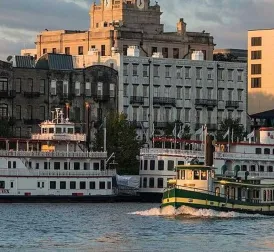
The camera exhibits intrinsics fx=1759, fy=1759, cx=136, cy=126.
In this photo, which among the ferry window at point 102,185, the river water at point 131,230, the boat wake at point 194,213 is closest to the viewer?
the river water at point 131,230

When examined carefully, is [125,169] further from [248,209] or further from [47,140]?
[248,209]

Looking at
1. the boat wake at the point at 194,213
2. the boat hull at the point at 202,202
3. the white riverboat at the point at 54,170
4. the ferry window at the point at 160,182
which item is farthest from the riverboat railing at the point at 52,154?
the boat hull at the point at 202,202

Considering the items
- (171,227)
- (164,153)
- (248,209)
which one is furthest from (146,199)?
(171,227)

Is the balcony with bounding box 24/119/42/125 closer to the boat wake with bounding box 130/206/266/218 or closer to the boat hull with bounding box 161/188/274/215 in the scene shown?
Result: the boat wake with bounding box 130/206/266/218

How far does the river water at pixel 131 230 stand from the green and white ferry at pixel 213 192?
0.81 meters

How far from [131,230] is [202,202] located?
14197 mm

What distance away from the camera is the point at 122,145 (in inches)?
7456

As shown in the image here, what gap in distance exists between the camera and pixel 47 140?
568ft

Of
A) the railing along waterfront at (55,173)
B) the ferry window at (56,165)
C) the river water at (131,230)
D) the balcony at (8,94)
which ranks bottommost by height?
the river water at (131,230)

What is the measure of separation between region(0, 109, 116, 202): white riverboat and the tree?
12.8 meters

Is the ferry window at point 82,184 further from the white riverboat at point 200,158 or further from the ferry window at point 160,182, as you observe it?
the ferry window at point 160,182

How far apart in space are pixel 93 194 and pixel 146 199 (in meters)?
8.77

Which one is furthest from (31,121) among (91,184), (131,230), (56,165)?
(131,230)

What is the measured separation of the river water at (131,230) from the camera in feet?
366
